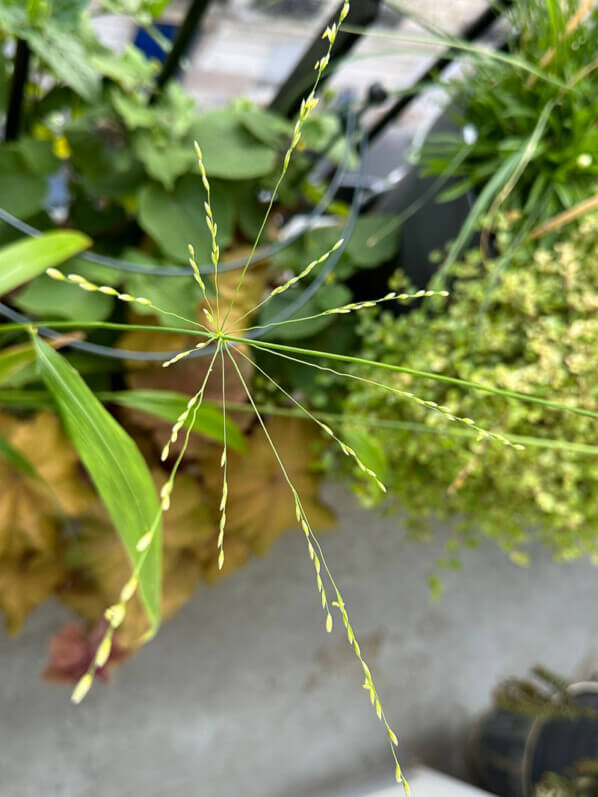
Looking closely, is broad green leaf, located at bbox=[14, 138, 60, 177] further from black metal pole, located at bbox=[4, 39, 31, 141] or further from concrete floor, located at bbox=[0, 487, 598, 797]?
concrete floor, located at bbox=[0, 487, 598, 797]

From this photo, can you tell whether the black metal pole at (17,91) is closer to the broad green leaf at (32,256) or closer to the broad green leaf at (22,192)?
the broad green leaf at (22,192)

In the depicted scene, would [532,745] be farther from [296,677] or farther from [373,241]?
[373,241]

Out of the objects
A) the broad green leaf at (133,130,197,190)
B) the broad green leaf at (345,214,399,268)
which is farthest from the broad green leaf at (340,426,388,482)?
the broad green leaf at (133,130,197,190)

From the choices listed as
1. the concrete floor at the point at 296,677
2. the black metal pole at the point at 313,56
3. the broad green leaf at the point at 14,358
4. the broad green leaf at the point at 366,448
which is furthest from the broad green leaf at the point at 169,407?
the concrete floor at the point at 296,677

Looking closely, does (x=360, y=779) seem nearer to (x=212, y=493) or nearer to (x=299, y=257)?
(x=212, y=493)

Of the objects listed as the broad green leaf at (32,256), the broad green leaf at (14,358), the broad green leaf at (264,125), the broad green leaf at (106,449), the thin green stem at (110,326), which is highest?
the broad green leaf at (264,125)

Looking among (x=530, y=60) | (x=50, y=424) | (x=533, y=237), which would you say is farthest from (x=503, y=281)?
(x=50, y=424)

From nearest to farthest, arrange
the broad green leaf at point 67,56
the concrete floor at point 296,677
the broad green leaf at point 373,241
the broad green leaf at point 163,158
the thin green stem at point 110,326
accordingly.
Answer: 1. the thin green stem at point 110,326
2. the broad green leaf at point 67,56
3. the broad green leaf at point 163,158
4. the broad green leaf at point 373,241
5. the concrete floor at point 296,677
